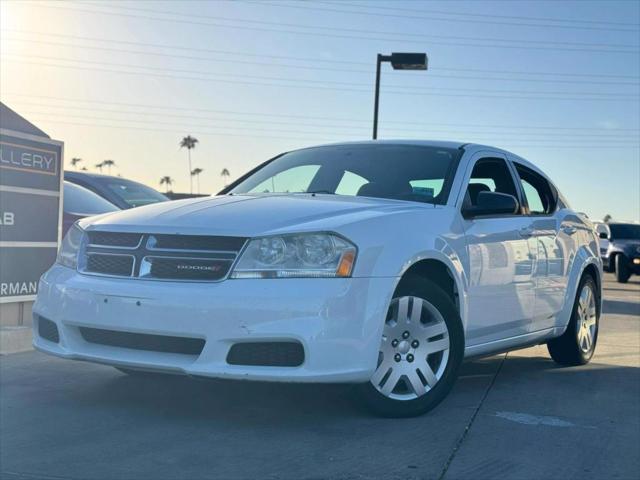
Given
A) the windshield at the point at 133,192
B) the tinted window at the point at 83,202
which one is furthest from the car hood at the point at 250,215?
the windshield at the point at 133,192

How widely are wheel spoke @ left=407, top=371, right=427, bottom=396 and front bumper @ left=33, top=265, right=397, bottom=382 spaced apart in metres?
0.44

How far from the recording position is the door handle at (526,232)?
583 centimetres

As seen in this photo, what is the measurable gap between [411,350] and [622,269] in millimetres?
19185

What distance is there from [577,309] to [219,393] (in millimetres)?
3035

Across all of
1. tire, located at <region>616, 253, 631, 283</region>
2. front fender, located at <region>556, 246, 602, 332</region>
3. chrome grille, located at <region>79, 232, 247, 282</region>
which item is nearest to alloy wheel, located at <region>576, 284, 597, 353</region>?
front fender, located at <region>556, 246, 602, 332</region>

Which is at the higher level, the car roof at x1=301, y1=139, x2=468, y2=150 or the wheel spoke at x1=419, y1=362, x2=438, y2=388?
the car roof at x1=301, y1=139, x2=468, y2=150

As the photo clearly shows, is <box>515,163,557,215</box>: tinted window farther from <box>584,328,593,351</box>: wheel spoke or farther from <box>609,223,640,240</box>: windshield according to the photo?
<box>609,223,640,240</box>: windshield

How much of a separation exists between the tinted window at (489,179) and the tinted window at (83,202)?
4313mm

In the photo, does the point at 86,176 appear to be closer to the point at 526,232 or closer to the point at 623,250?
the point at 526,232

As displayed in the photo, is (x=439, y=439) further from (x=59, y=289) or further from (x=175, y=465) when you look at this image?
(x=59, y=289)

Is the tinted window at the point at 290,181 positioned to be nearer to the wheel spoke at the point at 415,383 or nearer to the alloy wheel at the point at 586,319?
the wheel spoke at the point at 415,383

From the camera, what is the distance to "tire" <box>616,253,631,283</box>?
22.4m

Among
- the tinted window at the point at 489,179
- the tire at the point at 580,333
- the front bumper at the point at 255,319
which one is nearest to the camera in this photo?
the front bumper at the point at 255,319

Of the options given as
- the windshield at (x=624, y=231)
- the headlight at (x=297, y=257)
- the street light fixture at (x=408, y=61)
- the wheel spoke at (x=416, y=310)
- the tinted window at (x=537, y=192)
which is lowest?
the windshield at (x=624, y=231)
